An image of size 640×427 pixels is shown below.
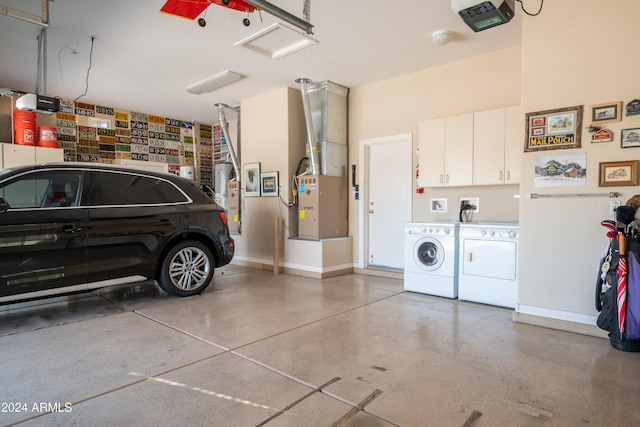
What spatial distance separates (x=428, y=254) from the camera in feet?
14.6

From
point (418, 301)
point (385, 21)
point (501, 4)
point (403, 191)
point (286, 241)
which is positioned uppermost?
point (385, 21)

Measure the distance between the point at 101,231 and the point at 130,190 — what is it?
51cm

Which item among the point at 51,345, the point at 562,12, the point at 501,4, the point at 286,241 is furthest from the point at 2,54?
the point at 562,12

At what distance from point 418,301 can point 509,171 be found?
1.84 meters

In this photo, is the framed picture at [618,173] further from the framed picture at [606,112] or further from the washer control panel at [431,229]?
the washer control panel at [431,229]

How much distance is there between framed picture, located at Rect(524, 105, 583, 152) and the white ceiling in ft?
4.30

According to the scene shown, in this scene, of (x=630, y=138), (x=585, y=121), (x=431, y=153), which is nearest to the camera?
(x=630, y=138)

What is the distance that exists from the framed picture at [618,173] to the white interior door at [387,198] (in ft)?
8.37

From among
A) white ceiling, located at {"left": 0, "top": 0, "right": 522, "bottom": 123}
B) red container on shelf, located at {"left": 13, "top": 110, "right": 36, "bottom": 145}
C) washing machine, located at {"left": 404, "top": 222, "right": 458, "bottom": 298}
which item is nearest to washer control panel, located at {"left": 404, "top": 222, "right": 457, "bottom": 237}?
washing machine, located at {"left": 404, "top": 222, "right": 458, "bottom": 298}


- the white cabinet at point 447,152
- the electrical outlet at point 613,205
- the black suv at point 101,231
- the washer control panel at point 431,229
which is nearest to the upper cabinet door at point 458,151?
the white cabinet at point 447,152

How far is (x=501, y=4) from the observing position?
9.21 ft

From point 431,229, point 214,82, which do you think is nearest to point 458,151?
point 431,229

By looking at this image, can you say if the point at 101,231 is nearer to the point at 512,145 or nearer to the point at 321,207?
the point at 321,207

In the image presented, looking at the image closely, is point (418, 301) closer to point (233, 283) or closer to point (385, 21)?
point (233, 283)
